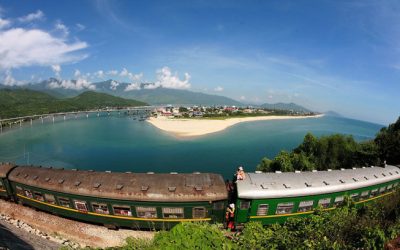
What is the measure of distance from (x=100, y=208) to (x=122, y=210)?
200cm

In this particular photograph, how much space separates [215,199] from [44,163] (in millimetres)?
56416

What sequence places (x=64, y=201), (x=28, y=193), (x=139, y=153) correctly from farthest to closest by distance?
(x=139, y=153)
(x=28, y=193)
(x=64, y=201)

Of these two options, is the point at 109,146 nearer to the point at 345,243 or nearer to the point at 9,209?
the point at 9,209

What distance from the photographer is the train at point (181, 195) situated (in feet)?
58.0

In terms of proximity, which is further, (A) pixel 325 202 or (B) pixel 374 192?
(B) pixel 374 192

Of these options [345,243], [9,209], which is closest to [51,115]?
[9,209]

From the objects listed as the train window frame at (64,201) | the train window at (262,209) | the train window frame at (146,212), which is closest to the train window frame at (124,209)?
the train window frame at (146,212)

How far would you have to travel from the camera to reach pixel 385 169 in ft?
82.0

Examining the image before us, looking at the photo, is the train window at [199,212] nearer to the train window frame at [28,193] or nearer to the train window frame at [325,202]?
the train window frame at [325,202]

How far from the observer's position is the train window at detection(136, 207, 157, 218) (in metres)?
18.2

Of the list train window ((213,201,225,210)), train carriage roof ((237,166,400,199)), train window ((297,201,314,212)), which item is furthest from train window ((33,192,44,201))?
train window ((297,201,314,212))

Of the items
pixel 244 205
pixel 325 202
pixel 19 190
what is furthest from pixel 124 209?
pixel 325 202

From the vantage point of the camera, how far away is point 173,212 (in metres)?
18.0

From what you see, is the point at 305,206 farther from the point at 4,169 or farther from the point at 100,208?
the point at 4,169
